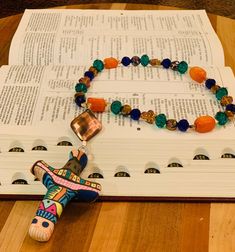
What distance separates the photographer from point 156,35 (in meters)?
0.92

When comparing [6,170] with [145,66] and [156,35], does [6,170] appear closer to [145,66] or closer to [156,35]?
[145,66]

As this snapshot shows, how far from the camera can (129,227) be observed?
567mm

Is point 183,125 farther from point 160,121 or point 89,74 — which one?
point 89,74

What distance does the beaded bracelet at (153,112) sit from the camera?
640 mm

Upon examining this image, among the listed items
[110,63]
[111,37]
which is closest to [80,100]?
[110,63]

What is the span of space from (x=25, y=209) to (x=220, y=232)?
23cm

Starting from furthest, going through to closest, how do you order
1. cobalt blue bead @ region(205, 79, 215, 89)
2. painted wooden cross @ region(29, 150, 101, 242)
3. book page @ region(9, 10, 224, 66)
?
book page @ region(9, 10, 224, 66) < cobalt blue bead @ region(205, 79, 215, 89) < painted wooden cross @ region(29, 150, 101, 242)

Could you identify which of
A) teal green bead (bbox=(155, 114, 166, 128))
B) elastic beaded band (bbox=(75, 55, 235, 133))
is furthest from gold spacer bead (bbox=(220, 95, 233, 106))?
teal green bead (bbox=(155, 114, 166, 128))

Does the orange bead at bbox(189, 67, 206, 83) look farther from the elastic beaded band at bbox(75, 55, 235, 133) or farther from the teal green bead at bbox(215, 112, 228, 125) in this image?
the teal green bead at bbox(215, 112, 228, 125)

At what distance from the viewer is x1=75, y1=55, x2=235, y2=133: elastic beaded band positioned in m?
0.64

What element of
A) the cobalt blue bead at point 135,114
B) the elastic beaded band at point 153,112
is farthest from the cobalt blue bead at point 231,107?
the cobalt blue bead at point 135,114

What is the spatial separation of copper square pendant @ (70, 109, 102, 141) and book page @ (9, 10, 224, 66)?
21cm

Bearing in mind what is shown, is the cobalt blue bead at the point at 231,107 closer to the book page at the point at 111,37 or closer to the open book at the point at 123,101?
the open book at the point at 123,101

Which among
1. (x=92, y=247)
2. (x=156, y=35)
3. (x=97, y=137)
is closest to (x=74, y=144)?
(x=97, y=137)
